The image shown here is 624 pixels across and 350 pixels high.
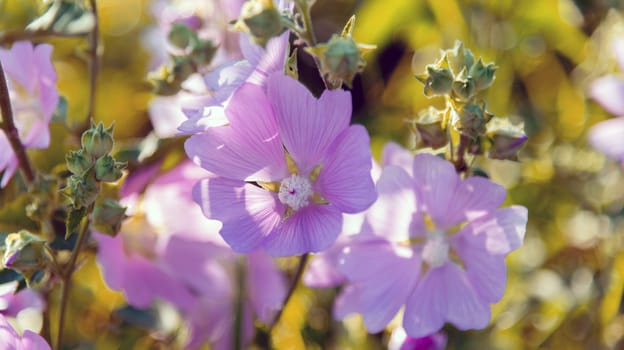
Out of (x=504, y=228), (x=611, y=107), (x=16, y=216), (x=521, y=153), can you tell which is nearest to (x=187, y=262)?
(x=16, y=216)

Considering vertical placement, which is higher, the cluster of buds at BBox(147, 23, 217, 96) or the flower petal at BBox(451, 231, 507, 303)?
the cluster of buds at BBox(147, 23, 217, 96)

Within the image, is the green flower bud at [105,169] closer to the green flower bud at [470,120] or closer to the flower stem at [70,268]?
the flower stem at [70,268]

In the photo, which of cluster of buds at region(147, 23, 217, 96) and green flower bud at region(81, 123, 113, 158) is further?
cluster of buds at region(147, 23, 217, 96)

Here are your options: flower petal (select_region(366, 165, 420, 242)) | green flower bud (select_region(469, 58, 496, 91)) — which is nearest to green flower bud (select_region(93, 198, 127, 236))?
flower petal (select_region(366, 165, 420, 242))

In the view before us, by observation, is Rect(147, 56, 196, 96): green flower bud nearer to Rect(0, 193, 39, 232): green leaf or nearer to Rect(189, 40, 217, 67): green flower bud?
Rect(189, 40, 217, 67): green flower bud

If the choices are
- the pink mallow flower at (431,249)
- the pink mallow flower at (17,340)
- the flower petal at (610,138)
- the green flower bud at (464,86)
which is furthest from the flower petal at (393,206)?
the flower petal at (610,138)

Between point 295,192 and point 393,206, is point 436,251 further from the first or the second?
point 295,192
